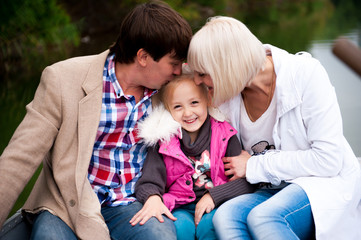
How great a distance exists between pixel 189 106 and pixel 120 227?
621 mm

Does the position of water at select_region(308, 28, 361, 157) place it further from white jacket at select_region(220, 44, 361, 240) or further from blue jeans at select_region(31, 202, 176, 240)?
blue jeans at select_region(31, 202, 176, 240)

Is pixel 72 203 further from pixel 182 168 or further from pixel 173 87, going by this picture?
pixel 173 87

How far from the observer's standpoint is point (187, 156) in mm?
2133

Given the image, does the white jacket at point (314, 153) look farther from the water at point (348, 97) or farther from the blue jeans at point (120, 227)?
the water at point (348, 97)

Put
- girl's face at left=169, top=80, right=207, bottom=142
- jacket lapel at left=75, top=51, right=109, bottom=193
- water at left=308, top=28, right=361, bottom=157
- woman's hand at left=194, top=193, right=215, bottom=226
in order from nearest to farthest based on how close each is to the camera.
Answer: jacket lapel at left=75, top=51, right=109, bottom=193 → woman's hand at left=194, top=193, right=215, bottom=226 → girl's face at left=169, top=80, right=207, bottom=142 → water at left=308, top=28, right=361, bottom=157

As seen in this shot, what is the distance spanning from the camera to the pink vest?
207cm

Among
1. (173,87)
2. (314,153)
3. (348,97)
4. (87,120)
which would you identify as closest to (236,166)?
(314,153)

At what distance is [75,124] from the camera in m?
1.89

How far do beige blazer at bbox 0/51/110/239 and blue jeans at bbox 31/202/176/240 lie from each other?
0.04 metres

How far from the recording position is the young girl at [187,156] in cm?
203

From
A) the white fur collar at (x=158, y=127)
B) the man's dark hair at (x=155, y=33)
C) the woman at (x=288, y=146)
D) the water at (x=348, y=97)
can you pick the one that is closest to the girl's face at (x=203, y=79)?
the woman at (x=288, y=146)

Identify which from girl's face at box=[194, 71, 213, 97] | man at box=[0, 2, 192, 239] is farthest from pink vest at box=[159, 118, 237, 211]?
girl's face at box=[194, 71, 213, 97]

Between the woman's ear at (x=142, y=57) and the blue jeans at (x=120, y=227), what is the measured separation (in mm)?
625

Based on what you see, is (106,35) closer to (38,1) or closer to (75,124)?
(38,1)
